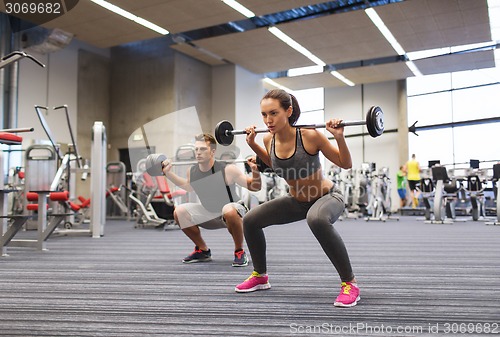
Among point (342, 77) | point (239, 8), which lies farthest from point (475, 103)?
point (239, 8)

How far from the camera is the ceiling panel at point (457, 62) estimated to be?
38.7ft

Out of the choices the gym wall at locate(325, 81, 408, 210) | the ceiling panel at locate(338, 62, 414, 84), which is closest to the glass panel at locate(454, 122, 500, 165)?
the gym wall at locate(325, 81, 408, 210)

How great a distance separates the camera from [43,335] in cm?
156

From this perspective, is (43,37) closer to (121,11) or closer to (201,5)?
(121,11)

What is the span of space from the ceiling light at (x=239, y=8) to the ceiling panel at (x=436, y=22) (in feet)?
8.37

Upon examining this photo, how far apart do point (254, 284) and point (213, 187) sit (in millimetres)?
1137

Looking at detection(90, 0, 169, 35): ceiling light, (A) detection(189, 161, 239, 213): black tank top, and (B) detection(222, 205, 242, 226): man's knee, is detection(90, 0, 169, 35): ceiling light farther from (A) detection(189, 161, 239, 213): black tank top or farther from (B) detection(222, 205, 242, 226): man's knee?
(B) detection(222, 205, 242, 226): man's knee

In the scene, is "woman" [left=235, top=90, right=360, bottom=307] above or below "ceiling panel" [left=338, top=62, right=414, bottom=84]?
below

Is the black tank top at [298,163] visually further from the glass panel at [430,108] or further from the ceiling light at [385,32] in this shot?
the glass panel at [430,108]

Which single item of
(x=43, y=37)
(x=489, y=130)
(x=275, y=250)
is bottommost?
(x=275, y=250)

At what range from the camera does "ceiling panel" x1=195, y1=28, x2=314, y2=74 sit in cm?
1054

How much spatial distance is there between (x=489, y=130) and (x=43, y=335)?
533 inches

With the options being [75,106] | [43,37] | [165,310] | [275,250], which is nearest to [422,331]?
[165,310]

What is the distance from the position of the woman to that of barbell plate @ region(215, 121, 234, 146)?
0.63ft
